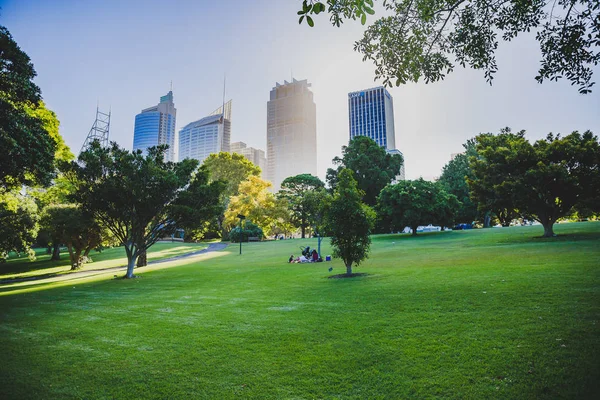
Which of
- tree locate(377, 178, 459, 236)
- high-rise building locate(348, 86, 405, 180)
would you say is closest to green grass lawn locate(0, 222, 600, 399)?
tree locate(377, 178, 459, 236)

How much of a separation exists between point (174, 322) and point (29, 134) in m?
8.90

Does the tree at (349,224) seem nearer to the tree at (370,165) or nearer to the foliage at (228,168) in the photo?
the tree at (370,165)

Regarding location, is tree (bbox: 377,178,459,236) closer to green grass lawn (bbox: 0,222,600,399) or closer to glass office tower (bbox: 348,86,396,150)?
green grass lawn (bbox: 0,222,600,399)

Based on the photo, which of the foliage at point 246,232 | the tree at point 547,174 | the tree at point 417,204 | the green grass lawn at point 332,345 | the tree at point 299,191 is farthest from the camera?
the tree at point 299,191

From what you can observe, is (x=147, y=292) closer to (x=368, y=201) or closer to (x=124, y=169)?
(x=124, y=169)

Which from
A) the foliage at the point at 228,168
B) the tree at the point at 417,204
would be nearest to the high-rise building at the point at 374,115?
the foliage at the point at 228,168

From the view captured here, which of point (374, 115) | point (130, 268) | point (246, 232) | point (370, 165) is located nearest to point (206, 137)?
point (374, 115)

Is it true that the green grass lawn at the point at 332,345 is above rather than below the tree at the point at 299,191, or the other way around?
below

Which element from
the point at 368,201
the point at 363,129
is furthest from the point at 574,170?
the point at 363,129

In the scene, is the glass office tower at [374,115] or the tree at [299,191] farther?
the glass office tower at [374,115]

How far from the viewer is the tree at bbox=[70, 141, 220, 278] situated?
17047 mm

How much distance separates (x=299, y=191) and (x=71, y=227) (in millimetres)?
36873

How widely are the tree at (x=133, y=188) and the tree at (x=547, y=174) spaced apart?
20037 millimetres

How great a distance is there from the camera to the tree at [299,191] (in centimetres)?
5263
